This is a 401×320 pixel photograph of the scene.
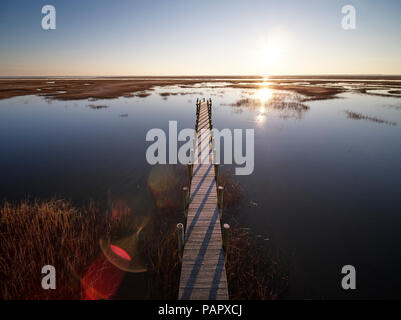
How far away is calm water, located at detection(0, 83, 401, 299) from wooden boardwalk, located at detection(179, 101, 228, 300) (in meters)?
2.11

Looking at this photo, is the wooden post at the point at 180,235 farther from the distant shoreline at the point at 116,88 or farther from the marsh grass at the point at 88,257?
the distant shoreline at the point at 116,88

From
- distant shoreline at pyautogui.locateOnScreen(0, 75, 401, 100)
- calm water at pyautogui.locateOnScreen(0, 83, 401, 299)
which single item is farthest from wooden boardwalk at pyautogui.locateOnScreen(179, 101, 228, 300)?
distant shoreline at pyautogui.locateOnScreen(0, 75, 401, 100)

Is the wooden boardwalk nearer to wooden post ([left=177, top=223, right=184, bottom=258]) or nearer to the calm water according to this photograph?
wooden post ([left=177, top=223, right=184, bottom=258])

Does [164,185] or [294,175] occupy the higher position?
[294,175]

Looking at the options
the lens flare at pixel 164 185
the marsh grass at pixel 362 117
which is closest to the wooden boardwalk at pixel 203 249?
the lens flare at pixel 164 185

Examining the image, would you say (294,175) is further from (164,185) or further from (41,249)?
(41,249)

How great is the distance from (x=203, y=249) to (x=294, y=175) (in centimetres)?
917

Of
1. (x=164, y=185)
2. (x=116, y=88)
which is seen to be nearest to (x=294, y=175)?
(x=164, y=185)

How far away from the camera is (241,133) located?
20.0 m

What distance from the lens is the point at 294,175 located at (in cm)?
1273
